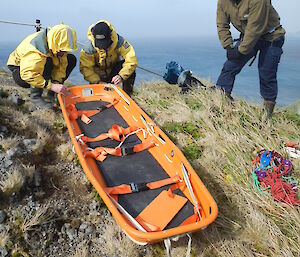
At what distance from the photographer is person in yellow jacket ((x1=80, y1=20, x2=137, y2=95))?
4.17 metres

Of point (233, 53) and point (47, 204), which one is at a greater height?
point (233, 53)

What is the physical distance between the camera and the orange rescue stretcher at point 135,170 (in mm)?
2371

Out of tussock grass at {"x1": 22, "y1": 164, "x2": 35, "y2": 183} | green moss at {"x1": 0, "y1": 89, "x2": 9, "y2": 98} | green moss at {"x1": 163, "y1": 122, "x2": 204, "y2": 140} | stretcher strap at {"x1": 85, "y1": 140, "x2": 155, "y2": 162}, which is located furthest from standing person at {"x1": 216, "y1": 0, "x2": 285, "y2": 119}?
green moss at {"x1": 0, "y1": 89, "x2": 9, "y2": 98}

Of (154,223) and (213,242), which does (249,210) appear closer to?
(213,242)

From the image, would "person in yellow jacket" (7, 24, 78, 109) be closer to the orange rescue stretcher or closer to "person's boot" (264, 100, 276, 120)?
the orange rescue stretcher

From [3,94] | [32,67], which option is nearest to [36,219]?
[32,67]

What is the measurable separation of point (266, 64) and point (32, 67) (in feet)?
11.5

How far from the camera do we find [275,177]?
279cm

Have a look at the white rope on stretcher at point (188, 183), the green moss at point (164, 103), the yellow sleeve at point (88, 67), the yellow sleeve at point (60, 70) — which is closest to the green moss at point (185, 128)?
the green moss at point (164, 103)

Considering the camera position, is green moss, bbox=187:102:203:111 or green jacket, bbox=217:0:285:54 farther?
green moss, bbox=187:102:203:111

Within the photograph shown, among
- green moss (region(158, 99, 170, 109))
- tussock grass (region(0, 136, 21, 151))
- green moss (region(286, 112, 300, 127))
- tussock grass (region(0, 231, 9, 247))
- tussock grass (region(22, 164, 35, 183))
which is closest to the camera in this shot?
tussock grass (region(0, 231, 9, 247))

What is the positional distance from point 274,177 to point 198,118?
70.0 inches

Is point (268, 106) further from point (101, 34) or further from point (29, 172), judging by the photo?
point (29, 172)

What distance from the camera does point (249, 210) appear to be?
2586mm
